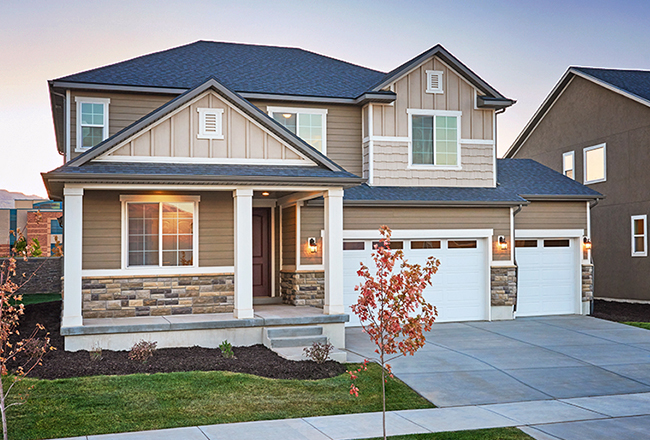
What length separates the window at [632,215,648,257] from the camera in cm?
1892

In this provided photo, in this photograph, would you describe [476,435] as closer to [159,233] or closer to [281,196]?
[159,233]

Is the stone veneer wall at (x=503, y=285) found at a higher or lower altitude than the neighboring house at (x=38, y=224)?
lower

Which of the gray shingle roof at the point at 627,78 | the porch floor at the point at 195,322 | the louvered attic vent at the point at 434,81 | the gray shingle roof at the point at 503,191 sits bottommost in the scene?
the porch floor at the point at 195,322

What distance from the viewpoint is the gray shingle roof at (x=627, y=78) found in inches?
769

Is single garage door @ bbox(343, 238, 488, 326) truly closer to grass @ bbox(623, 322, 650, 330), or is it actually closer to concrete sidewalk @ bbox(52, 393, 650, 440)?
grass @ bbox(623, 322, 650, 330)

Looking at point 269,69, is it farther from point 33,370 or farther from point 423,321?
point 423,321

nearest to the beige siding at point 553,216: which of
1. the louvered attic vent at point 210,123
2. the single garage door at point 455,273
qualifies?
the single garage door at point 455,273

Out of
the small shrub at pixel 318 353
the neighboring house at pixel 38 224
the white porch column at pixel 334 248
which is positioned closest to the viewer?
the small shrub at pixel 318 353

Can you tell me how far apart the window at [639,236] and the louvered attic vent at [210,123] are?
1397cm

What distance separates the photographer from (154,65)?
1522 cm

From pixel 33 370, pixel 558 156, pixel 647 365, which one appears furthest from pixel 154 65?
pixel 558 156

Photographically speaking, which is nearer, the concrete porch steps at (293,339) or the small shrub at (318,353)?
the small shrub at (318,353)

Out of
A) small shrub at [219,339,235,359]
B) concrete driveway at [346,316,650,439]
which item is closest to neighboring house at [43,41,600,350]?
small shrub at [219,339,235,359]

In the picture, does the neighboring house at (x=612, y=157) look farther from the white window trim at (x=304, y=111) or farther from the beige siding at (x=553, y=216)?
the white window trim at (x=304, y=111)
